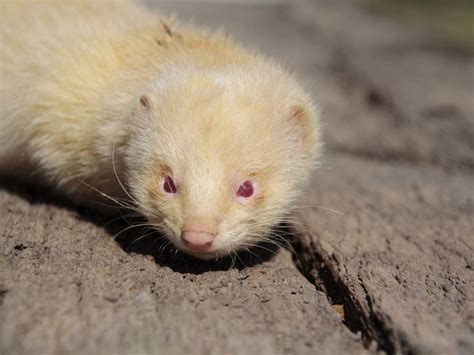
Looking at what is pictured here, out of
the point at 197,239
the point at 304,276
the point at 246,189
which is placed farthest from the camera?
the point at 304,276

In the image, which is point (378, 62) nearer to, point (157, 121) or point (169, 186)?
point (157, 121)

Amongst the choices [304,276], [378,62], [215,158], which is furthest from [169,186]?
[378,62]

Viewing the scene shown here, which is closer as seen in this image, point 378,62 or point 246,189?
point 246,189

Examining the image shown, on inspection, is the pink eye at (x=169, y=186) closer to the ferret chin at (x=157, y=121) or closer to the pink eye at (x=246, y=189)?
the ferret chin at (x=157, y=121)

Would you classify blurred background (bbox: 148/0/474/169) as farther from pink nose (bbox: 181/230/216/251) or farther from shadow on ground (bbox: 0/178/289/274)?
pink nose (bbox: 181/230/216/251)

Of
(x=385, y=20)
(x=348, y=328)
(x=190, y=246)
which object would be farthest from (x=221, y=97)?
(x=385, y=20)
